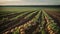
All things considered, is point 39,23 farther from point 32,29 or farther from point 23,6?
point 23,6

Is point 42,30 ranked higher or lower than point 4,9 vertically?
lower

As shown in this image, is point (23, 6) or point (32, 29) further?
point (23, 6)

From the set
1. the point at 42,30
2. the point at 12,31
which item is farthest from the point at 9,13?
the point at 42,30

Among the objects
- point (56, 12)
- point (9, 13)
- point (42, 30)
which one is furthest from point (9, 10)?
point (56, 12)

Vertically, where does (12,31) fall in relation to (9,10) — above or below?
below

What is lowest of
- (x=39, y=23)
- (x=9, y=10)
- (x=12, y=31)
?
(x=12, y=31)

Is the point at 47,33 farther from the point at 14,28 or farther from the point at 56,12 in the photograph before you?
the point at 14,28
